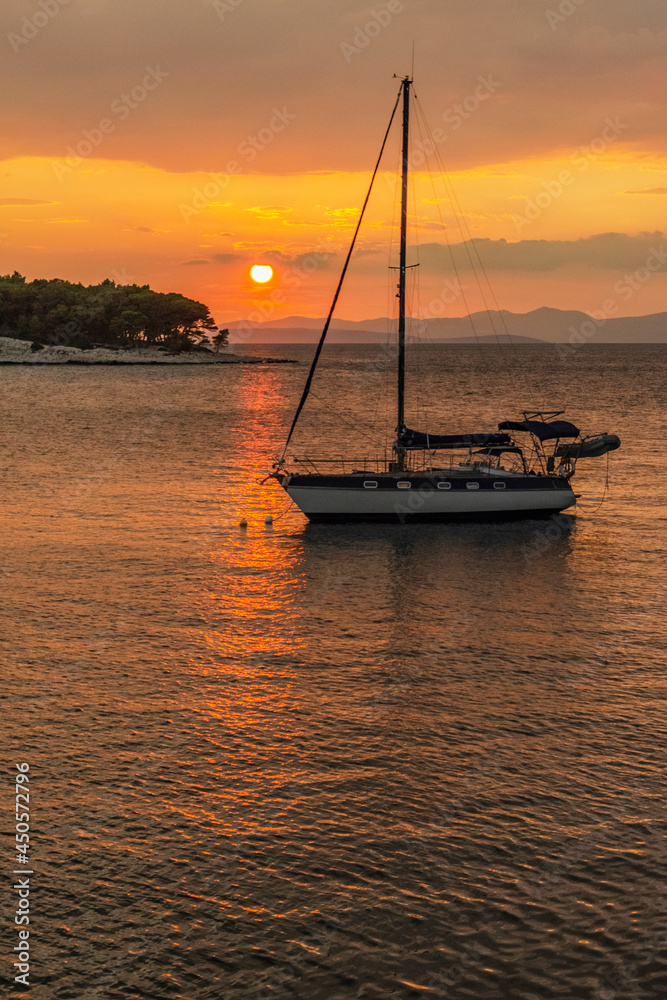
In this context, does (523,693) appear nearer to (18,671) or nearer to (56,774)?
(56,774)

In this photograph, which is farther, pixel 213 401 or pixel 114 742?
pixel 213 401

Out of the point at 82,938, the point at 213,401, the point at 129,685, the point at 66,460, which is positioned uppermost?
the point at 213,401

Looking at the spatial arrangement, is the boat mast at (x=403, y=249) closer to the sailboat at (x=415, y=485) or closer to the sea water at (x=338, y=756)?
the sailboat at (x=415, y=485)

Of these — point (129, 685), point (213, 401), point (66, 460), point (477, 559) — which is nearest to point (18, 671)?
point (129, 685)

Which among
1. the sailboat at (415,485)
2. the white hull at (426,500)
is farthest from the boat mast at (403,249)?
the white hull at (426,500)

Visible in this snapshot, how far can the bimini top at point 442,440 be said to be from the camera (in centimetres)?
4138

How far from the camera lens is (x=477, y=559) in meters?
35.3

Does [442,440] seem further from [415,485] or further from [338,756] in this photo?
[338,756]

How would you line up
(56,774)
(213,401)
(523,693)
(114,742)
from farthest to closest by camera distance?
(213,401), (523,693), (114,742), (56,774)

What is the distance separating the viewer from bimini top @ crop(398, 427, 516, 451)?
41.4 metres

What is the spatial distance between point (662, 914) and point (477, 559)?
22583 millimetres

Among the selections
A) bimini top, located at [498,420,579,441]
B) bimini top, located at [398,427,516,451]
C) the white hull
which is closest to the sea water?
the white hull

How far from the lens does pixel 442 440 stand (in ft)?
139

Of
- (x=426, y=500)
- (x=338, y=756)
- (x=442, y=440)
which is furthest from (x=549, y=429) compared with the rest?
(x=338, y=756)
